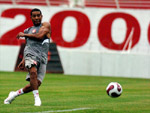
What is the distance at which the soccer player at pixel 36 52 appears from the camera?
1022cm

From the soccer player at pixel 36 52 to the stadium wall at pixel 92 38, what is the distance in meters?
14.9

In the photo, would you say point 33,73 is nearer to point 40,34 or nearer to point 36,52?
point 36,52

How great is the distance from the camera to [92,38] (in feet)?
93.0

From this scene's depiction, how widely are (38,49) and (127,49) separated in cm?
1717

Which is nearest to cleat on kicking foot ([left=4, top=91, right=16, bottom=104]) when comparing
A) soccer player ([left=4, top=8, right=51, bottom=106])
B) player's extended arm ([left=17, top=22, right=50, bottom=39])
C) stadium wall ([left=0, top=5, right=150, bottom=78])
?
soccer player ([left=4, top=8, right=51, bottom=106])

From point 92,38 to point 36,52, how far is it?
59.4ft

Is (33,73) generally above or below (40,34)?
below

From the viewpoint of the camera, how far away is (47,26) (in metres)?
10.4

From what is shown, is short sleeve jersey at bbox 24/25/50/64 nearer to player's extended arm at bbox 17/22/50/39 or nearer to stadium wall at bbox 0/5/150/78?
player's extended arm at bbox 17/22/50/39

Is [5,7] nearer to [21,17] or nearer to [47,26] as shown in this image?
[21,17]

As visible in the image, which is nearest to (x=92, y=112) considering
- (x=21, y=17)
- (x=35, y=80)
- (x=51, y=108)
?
(x=51, y=108)

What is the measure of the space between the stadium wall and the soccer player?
48.9 feet

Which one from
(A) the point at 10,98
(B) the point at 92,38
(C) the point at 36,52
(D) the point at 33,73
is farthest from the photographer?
(B) the point at 92,38

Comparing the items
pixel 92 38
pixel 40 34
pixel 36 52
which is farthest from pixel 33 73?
pixel 92 38
